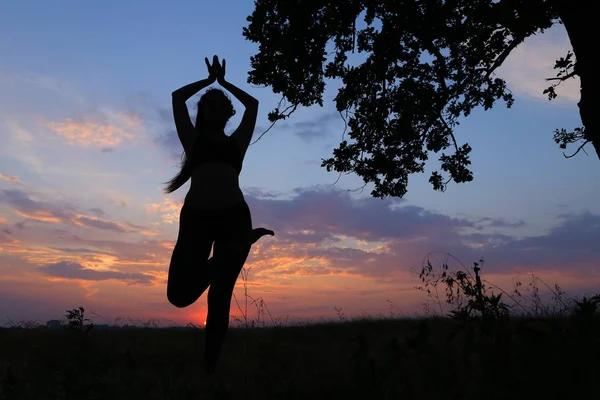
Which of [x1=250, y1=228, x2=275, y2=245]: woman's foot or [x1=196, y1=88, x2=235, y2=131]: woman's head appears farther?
[x1=196, y1=88, x2=235, y2=131]: woman's head

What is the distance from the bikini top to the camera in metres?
5.29

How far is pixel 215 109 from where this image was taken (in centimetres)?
561

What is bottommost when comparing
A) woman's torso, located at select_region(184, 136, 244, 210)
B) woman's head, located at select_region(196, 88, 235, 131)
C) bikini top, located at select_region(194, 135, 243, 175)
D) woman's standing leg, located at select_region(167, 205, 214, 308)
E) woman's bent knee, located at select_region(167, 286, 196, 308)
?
woman's bent knee, located at select_region(167, 286, 196, 308)

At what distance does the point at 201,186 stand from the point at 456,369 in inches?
146

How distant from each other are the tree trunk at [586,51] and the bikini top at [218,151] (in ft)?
19.0

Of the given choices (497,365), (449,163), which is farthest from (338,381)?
(449,163)

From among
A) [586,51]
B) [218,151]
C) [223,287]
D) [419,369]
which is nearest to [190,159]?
[218,151]

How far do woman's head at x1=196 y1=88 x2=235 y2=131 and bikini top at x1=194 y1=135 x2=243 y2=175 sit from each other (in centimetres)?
29

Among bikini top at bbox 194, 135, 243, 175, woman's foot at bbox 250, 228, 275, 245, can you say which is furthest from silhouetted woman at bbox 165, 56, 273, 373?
woman's foot at bbox 250, 228, 275, 245

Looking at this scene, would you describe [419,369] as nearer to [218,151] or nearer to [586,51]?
[218,151]

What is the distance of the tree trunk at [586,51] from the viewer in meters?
7.89

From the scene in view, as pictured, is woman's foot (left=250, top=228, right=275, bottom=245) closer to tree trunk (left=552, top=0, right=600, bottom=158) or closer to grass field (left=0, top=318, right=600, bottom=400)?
grass field (left=0, top=318, right=600, bottom=400)

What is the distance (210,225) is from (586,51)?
21.8ft

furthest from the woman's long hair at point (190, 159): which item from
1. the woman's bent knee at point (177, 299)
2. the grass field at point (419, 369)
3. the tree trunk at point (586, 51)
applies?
the tree trunk at point (586, 51)
